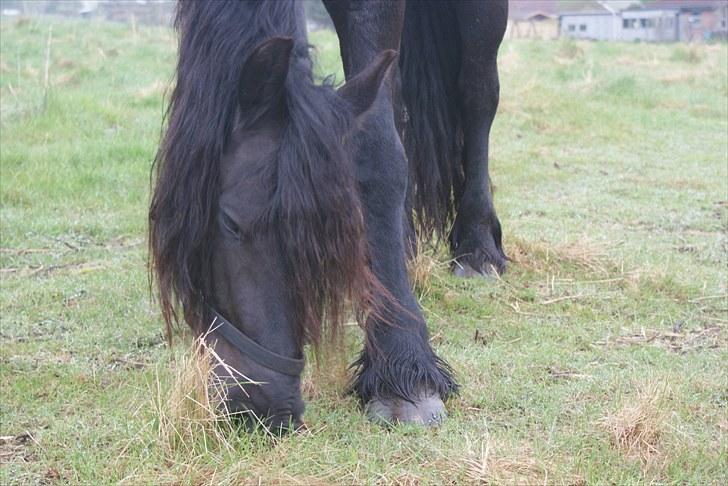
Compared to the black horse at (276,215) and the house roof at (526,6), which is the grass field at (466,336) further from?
the house roof at (526,6)

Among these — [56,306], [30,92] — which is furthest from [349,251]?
[30,92]

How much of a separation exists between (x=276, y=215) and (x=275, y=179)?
86 millimetres

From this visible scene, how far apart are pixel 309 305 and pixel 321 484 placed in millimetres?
417

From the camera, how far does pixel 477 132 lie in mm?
4305

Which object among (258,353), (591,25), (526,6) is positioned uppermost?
(526,6)

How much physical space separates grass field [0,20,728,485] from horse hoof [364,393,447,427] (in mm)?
45

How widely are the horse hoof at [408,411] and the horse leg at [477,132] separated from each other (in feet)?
5.56

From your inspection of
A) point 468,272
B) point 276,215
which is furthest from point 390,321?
point 468,272

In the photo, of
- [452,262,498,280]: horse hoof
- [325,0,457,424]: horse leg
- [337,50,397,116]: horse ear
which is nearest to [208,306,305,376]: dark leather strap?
[325,0,457,424]: horse leg

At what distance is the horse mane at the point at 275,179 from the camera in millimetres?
→ 2152

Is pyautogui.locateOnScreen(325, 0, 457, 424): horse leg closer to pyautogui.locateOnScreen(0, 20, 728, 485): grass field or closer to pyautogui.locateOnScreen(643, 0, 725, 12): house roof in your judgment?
pyautogui.locateOnScreen(0, 20, 728, 485): grass field

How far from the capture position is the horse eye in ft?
7.32

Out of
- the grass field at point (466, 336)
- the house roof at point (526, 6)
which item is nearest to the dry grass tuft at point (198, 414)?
the grass field at point (466, 336)

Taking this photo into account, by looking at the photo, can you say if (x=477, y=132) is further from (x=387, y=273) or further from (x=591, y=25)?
(x=591, y=25)
